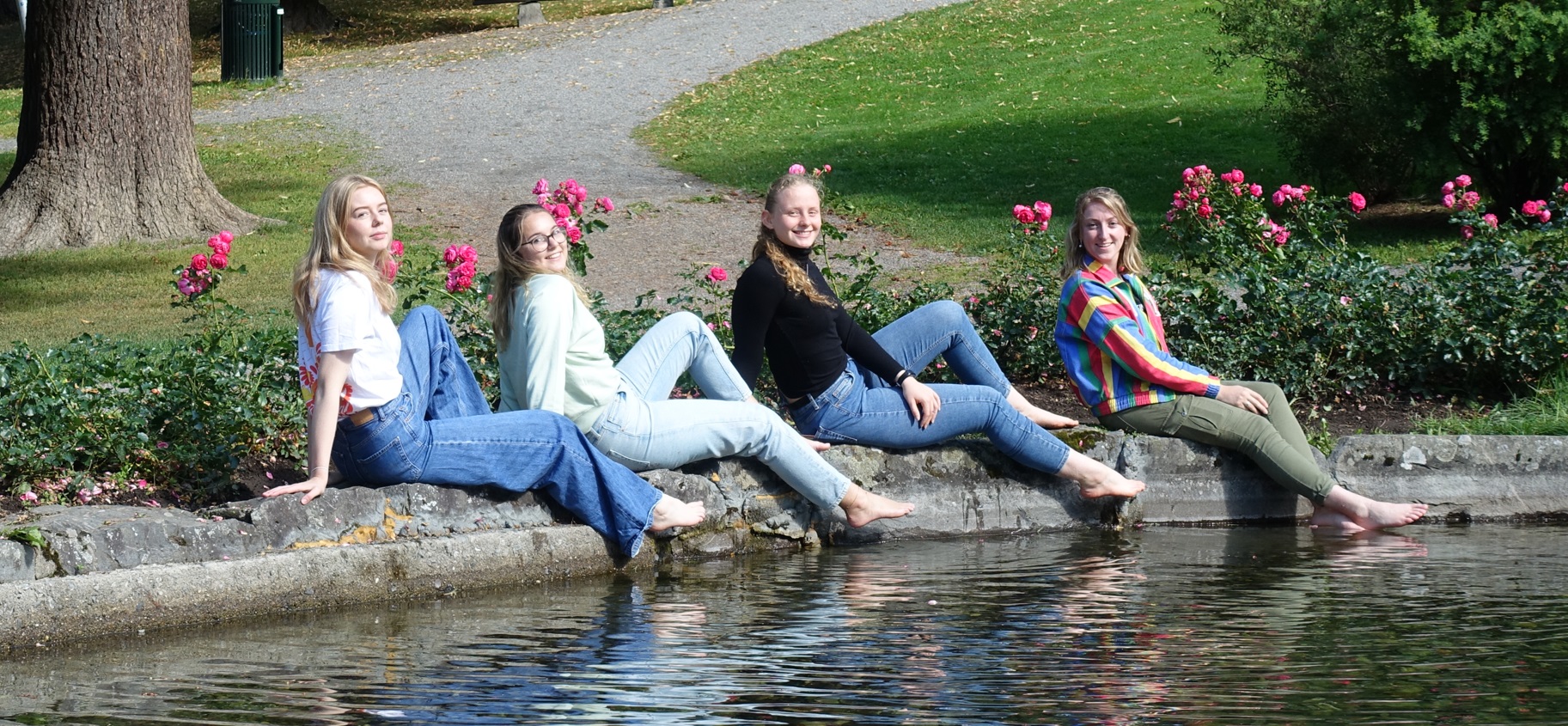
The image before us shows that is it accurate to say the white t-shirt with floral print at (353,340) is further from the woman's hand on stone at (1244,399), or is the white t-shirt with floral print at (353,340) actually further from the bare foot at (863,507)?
the woman's hand on stone at (1244,399)

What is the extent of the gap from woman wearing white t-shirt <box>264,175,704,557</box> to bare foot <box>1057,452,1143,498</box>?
1.42 meters

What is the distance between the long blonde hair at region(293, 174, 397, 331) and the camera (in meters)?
4.81

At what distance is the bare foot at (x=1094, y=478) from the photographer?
19.2 ft

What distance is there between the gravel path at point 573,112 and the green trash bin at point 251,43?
454 millimetres

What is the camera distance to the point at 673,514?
5.30m

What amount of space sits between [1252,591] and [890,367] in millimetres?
1451

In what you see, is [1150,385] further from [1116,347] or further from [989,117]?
[989,117]

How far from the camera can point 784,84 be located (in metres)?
21.1

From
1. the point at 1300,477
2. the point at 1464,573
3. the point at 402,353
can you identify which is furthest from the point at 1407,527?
the point at 402,353

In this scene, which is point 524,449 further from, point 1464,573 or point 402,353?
point 1464,573

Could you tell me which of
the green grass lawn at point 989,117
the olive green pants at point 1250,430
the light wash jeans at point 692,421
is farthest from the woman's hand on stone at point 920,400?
the green grass lawn at point 989,117

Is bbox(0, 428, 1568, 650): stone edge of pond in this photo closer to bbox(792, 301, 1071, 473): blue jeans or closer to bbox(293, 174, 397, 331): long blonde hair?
bbox(792, 301, 1071, 473): blue jeans

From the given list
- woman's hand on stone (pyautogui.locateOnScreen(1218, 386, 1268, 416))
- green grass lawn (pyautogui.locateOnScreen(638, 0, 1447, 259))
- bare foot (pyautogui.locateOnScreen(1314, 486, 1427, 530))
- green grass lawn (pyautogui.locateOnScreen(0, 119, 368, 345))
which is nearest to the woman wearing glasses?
woman's hand on stone (pyautogui.locateOnScreen(1218, 386, 1268, 416))

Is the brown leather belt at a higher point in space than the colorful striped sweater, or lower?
lower
